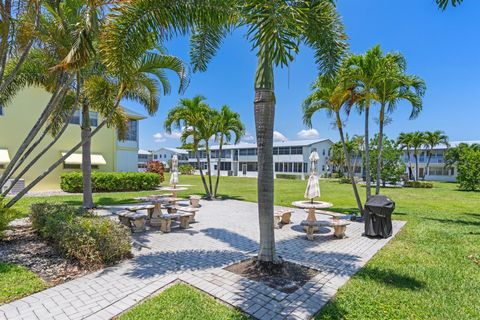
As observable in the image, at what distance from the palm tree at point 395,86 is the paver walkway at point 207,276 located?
236 inches

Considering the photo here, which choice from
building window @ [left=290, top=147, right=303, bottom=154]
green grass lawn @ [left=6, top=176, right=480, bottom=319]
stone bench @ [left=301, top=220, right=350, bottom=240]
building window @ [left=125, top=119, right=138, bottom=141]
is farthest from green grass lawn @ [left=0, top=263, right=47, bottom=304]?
building window @ [left=290, top=147, right=303, bottom=154]

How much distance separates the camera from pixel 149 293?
4.57 metres

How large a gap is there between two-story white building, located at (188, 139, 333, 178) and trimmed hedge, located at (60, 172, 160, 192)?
908 inches

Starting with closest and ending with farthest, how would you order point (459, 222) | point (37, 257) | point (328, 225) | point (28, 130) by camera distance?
point (37, 257)
point (328, 225)
point (459, 222)
point (28, 130)

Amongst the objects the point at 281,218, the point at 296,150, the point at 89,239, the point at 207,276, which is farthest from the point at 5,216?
the point at 296,150

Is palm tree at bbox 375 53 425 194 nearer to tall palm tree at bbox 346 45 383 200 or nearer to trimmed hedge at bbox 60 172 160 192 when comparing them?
tall palm tree at bbox 346 45 383 200

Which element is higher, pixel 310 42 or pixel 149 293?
pixel 310 42

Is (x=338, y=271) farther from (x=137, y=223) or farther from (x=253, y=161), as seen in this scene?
(x=253, y=161)

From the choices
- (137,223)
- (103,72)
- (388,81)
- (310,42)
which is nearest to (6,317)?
(137,223)

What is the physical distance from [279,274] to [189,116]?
44.9ft

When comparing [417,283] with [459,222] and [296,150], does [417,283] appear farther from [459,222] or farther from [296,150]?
[296,150]

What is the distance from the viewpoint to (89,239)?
5.82 metres

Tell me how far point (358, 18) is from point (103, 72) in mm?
9162

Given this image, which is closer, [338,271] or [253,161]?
[338,271]
